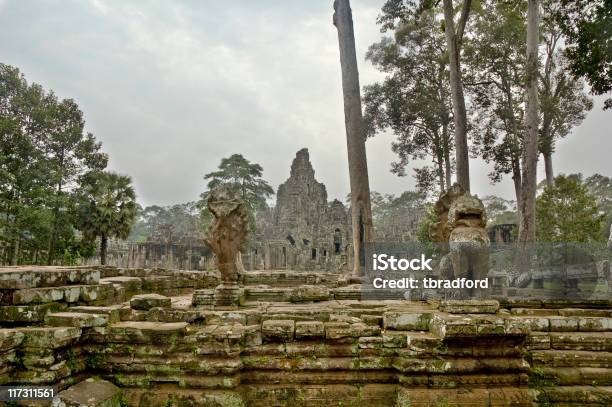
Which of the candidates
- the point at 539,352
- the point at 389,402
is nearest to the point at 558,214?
the point at 539,352

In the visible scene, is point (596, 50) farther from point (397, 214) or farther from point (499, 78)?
point (397, 214)

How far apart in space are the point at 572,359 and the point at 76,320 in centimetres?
447

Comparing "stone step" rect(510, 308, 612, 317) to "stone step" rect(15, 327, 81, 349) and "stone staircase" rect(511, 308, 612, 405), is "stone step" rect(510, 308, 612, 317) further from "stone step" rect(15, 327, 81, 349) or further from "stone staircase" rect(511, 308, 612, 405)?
"stone step" rect(15, 327, 81, 349)

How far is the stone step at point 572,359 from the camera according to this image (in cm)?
338

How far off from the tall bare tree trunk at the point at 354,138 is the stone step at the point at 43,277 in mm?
5877

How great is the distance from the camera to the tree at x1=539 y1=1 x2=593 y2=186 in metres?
16.8

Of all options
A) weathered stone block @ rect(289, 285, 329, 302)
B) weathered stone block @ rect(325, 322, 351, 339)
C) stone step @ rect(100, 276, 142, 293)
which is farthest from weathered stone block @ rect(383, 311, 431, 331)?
stone step @ rect(100, 276, 142, 293)

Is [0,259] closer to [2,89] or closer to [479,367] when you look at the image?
[2,89]

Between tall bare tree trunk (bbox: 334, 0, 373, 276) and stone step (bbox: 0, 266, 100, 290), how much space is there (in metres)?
5.88

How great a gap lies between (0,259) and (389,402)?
22388 mm

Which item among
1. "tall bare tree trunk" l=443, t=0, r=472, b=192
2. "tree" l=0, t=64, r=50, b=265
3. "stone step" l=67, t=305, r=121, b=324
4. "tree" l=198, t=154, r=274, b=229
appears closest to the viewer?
"stone step" l=67, t=305, r=121, b=324

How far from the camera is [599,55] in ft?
21.4

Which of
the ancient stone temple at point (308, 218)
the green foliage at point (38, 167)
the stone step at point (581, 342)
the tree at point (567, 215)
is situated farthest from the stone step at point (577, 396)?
the ancient stone temple at point (308, 218)

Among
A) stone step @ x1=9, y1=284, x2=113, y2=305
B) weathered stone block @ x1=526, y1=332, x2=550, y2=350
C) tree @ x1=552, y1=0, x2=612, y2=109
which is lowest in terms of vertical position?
weathered stone block @ x1=526, y1=332, x2=550, y2=350
